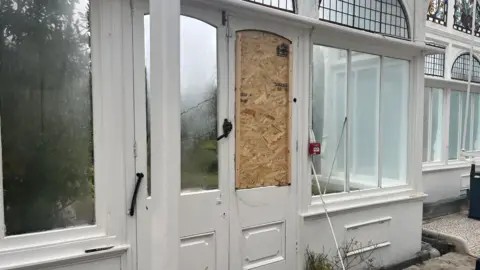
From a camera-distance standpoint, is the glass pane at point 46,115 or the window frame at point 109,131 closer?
the glass pane at point 46,115

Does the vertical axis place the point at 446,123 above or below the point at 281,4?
below

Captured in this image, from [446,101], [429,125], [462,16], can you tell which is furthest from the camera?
[462,16]

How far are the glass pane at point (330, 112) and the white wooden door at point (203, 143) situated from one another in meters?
1.14

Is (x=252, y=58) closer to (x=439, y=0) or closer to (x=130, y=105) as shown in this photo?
(x=130, y=105)

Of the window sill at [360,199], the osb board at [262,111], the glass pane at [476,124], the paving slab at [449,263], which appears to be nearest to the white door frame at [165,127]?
the osb board at [262,111]

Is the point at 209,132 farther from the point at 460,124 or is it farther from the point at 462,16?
the point at 462,16

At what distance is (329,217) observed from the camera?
3.38 m

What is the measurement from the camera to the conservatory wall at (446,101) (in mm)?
6203

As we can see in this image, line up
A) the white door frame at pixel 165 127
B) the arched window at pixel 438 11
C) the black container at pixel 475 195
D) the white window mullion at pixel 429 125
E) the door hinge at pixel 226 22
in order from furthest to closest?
the white window mullion at pixel 429 125
the arched window at pixel 438 11
the black container at pixel 475 195
the door hinge at pixel 226 22
the white door frame at pixel 165 127

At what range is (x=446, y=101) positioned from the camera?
6492 millimetres

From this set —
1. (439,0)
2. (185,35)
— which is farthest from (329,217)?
(439,0)

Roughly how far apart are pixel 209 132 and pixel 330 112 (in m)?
1.53

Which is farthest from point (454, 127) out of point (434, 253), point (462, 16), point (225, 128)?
point (225, 128)

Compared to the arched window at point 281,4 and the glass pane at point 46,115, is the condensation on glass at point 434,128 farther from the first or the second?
the glass pane at point 46,115
